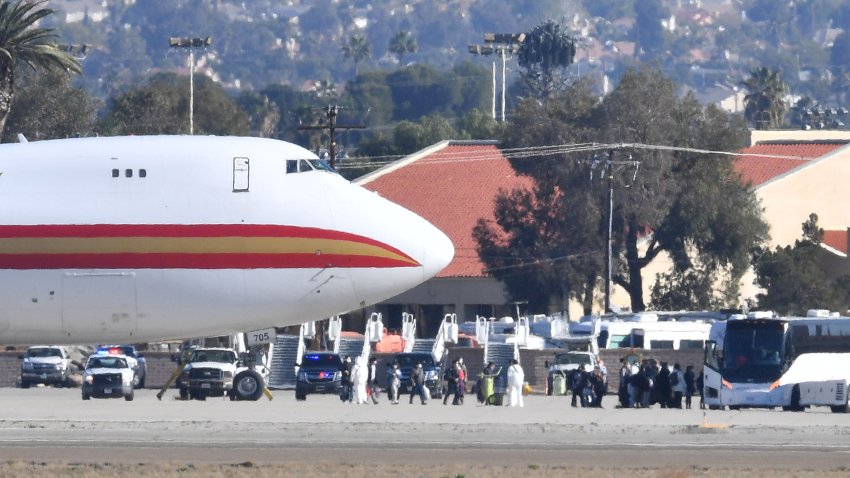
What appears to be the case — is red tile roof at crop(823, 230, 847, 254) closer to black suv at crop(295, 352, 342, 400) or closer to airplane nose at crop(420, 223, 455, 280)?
black suv at crop(295, 352, 342, 400)

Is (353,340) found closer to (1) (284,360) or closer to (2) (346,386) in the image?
(1) (284,360)

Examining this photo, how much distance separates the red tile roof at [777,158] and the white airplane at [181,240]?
79657mm

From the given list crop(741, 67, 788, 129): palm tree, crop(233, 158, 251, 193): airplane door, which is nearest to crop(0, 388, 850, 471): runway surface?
crop(233, 158, 251, 193): airplane door

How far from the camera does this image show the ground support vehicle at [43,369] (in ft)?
242

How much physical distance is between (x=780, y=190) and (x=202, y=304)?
257 ft

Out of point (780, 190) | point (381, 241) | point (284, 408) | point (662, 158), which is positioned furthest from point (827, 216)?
point (381, 241)

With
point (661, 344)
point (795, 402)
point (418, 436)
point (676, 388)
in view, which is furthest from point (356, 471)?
point (661, 344)

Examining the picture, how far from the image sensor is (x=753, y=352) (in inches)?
2287

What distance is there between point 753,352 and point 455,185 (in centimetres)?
6963

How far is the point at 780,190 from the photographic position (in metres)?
108

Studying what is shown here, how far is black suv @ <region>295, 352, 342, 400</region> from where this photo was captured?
64062 mm

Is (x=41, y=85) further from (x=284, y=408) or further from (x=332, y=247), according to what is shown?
(x=332, y=247)

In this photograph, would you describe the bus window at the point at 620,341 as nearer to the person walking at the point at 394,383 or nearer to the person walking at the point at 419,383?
the person walking at the point at 419,383

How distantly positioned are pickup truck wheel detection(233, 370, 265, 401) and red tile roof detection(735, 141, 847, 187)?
6775 centimetres
